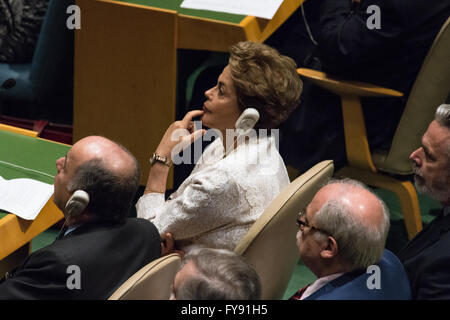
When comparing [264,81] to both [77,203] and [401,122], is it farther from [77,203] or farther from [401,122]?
[401,122]

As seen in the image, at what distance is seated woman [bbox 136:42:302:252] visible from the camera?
6.44ft

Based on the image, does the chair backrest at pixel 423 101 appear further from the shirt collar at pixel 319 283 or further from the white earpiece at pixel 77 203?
the white earpiece at pixel 77 203

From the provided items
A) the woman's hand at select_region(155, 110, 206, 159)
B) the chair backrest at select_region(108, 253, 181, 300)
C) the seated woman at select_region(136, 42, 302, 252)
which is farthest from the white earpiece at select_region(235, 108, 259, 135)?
the chair backrest at select_region(108, 253, 181, 300)

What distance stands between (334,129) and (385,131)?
0.67ft

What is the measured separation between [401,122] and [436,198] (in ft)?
3.08

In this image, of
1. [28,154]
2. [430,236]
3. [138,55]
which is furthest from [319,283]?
[138,55]

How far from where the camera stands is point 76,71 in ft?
10.1

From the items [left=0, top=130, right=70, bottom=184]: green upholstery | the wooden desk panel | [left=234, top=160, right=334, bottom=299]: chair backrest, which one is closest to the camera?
[left=234, top=160, right=334, bottom=299]: chair backrest

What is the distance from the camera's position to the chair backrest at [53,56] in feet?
10.4

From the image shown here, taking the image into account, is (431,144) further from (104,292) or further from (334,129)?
(334,129)

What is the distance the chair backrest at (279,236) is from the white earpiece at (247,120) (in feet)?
0.87

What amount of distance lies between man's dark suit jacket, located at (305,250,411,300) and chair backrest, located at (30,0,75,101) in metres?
2.00

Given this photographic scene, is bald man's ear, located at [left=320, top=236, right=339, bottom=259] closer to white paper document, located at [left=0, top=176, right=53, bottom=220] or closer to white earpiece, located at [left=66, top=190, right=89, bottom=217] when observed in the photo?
white earpiece, located at [left=66, top=190, right=89, bottom=217]

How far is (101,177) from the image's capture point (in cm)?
170
